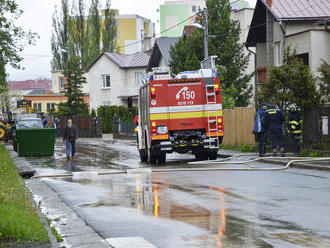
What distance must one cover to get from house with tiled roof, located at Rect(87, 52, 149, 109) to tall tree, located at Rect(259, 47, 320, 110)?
148ft

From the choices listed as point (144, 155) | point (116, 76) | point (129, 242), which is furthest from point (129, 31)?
point (129, 242)

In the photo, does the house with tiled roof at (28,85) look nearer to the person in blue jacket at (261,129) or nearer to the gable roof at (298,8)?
the gable roof at (298,8)

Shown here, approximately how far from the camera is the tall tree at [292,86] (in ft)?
76.4

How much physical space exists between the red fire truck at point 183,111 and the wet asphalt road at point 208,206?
4.48 meters

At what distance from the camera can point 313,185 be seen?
542 inches

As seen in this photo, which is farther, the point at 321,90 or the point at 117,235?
the point at 321,90

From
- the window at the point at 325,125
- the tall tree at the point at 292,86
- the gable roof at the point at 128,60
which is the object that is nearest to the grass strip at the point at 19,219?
the window at the point at 325,125

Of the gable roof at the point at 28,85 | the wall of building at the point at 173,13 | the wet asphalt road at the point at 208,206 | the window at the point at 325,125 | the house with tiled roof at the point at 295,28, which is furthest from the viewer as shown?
the gable roof at the point at 28,85

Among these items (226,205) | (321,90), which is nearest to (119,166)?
(321,90)

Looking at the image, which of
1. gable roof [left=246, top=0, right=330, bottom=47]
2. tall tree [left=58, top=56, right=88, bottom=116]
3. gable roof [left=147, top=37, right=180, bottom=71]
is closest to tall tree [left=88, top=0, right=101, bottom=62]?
tall tree [left=58, top=56, right=88, bottom=116]

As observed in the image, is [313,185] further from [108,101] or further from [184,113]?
[108,101]

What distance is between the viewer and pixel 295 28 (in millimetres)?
36312

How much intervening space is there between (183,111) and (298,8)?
17.0 m

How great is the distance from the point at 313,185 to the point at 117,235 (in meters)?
6.63
